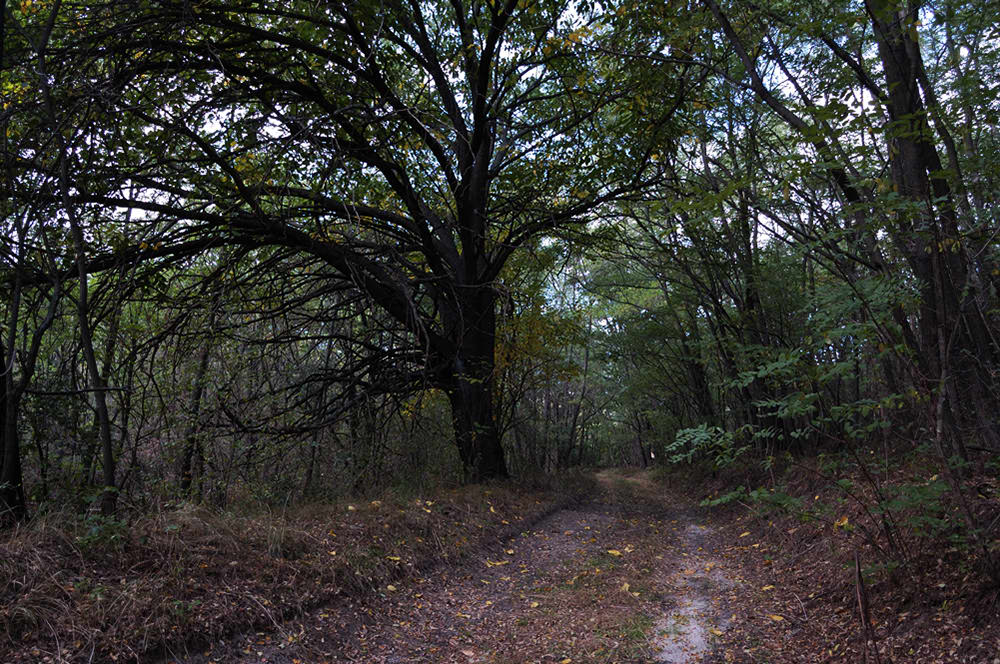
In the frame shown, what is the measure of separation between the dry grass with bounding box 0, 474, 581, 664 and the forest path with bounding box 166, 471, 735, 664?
7.7 inches

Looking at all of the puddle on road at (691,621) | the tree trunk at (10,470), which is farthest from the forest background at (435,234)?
the puddle on road at (691,621)

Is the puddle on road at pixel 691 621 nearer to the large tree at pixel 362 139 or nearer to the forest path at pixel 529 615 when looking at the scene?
the forest path at pixel 529 615

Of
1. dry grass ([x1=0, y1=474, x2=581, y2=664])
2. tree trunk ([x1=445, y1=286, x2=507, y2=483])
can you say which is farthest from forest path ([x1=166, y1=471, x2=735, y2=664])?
tree trunk ([x1=445, y1=286, x2=507, y2=483])

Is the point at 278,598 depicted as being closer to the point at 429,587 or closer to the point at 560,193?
the point at 429,587

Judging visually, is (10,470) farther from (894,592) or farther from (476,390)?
(894,592)

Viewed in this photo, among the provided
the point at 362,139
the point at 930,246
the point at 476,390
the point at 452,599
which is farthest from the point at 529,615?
the point at 362,139

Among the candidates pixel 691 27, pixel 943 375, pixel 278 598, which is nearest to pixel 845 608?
pixel 943 375

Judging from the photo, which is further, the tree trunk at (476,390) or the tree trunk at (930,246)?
the tree trunk at (476,390)

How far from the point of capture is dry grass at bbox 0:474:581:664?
329cm

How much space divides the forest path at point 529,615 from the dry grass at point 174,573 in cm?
19

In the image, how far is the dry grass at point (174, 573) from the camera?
329cm

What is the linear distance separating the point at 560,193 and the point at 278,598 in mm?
7671

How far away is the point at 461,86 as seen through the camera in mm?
9766

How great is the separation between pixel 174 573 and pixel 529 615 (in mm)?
2877
